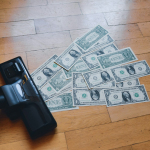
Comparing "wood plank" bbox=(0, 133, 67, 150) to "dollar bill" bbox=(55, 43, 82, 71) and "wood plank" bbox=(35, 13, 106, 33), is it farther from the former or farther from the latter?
"wood plank" bbox=(35, 13, 106, 33)

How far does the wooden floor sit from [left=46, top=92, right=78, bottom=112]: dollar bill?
4cm

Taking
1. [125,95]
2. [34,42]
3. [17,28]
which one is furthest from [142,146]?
[17,28]

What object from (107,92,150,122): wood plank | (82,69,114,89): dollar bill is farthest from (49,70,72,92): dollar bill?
(107,92,150,122): wood plank

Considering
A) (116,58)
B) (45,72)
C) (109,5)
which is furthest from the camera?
(109,5)

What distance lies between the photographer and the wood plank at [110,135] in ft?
3.18

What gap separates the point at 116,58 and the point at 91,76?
255mm

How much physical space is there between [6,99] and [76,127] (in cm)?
43

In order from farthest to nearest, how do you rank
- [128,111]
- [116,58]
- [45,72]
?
[116,58] → [45,72] → [128,111]

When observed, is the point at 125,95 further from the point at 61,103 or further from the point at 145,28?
the point at 145,28

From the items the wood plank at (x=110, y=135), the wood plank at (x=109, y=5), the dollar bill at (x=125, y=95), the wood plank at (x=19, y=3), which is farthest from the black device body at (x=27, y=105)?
the wood plank at (x=109, y=5)

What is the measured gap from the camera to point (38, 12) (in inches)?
57.0

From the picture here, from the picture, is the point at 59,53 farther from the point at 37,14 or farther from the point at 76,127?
the point at 76,127

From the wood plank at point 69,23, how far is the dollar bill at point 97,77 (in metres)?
0.43

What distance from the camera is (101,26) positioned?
1.44 m
